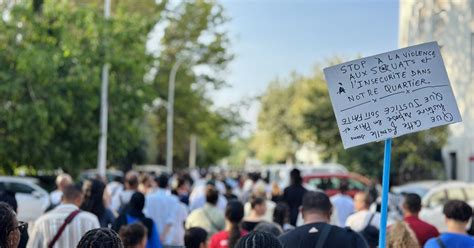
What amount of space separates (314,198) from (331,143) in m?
38.4

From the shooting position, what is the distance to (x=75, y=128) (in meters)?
23.8

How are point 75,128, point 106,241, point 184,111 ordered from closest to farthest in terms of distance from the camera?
point 106,241, point 75,128, point 184,111

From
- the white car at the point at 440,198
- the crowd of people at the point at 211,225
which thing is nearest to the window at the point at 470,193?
the white car at the point at 440,198

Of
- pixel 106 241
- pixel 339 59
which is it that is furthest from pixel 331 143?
pixel 106 241

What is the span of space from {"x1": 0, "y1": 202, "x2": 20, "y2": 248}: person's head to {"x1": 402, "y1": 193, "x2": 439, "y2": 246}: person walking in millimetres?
4123

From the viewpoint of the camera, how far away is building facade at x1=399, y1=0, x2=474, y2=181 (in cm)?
3497

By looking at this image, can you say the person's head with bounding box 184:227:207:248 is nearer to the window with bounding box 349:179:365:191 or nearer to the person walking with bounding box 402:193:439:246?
the person walking with bounding box 402:193:439:246

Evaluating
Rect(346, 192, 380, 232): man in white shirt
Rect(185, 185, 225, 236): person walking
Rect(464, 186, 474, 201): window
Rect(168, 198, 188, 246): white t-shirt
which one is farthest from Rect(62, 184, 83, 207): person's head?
Rect(464, 186, 474, 201): window

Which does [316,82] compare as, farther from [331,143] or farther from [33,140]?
[33,140]

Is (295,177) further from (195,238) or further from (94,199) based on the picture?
(195,238)

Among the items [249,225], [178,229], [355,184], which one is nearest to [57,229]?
[249,225]

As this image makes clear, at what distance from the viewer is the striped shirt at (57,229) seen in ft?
22.1

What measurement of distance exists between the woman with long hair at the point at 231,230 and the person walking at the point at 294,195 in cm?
486

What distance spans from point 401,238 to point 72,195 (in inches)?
114
